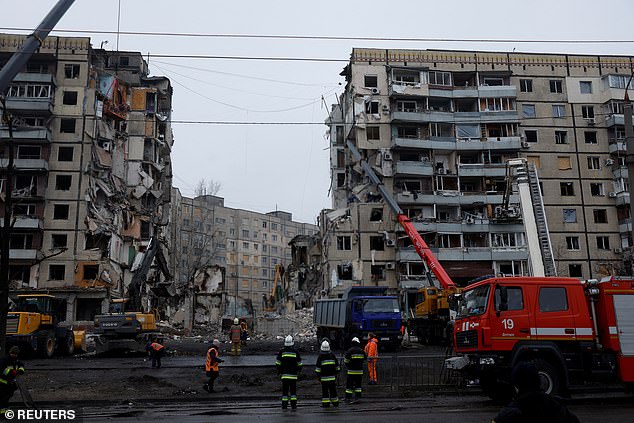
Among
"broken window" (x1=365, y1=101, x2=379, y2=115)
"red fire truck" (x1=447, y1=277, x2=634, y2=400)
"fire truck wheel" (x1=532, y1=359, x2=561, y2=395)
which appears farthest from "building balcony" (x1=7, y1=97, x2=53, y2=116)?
"fire truck wheel" (x1=532, y1=359, x2=561, y2=395)

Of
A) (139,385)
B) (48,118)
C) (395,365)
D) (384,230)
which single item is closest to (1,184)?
(48,118)

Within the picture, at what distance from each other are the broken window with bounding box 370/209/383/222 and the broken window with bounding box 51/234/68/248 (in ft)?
90.6

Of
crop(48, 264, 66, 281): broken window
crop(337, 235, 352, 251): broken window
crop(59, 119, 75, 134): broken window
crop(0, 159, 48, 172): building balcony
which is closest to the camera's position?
crop(48, 264, 66, 281): broken window

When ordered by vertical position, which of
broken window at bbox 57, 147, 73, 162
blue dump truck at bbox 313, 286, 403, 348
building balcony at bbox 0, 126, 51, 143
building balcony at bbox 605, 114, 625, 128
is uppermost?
building balcony at bbox 605, 114, 625, 128

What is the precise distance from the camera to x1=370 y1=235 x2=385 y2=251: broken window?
178 feet

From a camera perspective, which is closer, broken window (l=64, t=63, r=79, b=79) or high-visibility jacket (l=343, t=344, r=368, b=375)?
high-visibility jacket (l=343, t=344, r=368, b=375)

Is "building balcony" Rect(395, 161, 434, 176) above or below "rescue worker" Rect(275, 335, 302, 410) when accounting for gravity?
above

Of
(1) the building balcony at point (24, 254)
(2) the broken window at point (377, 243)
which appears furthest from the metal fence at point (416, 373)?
(1) the building balcony at point (24, 254)

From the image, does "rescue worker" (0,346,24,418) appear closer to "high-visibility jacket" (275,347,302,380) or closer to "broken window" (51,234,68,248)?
"high-visibility jacket" (275,347,302,380)

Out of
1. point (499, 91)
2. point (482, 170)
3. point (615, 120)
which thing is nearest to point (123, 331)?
point (482, 170)

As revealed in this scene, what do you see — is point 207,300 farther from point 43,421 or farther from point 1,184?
point 43,421

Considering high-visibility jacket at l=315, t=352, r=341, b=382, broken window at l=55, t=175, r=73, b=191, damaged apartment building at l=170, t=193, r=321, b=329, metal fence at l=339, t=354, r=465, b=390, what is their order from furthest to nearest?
damaged apartment building at l=170, t=193, r=321, b=329
broken window at l=55, t=175, r=73, b=191
metal fence at l=339, t=354, r=465, b=390
high-visibility jacket at l=315, t=352, r=341, b=382

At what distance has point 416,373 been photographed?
17.8 meters

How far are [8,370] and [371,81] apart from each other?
5123 cm
